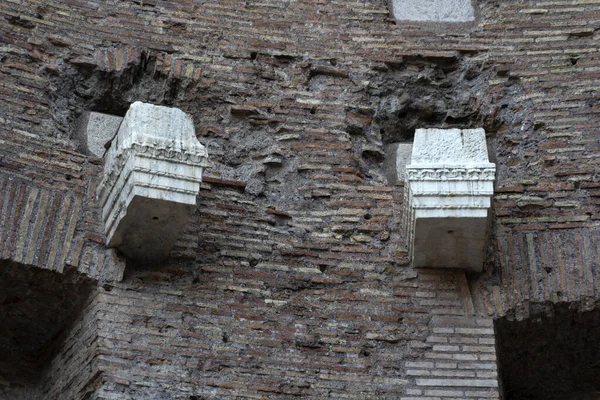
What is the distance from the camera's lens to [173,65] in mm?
8758

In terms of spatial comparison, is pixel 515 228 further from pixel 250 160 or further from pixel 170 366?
pixel 170 366

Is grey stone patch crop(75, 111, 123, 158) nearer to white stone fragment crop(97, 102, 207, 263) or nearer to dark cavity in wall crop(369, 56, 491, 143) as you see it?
white stone fragment crop(97, 102, 207, 263)

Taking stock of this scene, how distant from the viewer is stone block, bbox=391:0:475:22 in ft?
30.6

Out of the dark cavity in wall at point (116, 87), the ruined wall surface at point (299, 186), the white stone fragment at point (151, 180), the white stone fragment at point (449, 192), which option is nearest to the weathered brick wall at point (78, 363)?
the ruined wall surface at point (299, 186)

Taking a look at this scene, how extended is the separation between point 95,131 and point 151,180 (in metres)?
1.17

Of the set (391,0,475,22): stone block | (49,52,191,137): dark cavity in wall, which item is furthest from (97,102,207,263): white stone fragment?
(391,0,475,22): stone block

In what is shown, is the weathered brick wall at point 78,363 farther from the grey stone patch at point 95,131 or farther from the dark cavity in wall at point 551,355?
the dark cavity in wall at point 551,355

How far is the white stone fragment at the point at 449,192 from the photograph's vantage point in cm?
768

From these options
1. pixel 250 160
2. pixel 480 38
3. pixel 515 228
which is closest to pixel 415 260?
pixel 515 228

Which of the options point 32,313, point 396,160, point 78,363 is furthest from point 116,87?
point 78,363

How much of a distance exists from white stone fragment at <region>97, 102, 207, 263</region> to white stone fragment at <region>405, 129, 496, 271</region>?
1131mm

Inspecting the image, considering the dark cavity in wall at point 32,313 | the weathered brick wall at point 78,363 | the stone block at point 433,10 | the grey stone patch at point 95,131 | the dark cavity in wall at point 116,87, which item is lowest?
the weathered brick wall at point 78,363

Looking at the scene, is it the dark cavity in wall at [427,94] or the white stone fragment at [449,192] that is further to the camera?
the dark cavity in wall at [427,94]

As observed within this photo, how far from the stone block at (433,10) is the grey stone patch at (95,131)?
75.8 inches
